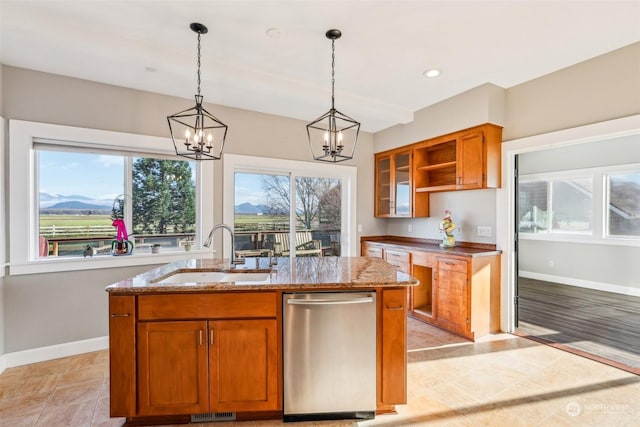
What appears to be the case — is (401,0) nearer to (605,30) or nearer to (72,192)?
(605,30)

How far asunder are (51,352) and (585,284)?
7.63 metres

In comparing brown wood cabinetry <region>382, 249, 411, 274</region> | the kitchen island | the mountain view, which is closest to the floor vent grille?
the kitchen island

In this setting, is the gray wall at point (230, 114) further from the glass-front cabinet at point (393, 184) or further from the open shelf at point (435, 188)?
the glass-front cabinet at point (393, 184)

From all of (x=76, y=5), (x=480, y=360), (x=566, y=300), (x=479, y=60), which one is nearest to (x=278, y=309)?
(x=480, y=360)

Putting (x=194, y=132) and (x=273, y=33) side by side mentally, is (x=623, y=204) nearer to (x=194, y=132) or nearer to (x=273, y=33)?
(x=273, y=33)

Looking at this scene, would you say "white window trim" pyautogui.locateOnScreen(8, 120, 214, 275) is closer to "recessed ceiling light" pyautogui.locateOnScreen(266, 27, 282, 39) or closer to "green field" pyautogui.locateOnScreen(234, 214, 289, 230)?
"green field" pyautogui.locateOnScreen(234, 214, 289, 230)

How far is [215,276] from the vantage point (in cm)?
240

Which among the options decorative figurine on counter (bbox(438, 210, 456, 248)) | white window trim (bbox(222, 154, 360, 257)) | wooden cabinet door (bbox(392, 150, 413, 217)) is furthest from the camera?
wooden cabinet door (bbox(392, 150, 413, 217))

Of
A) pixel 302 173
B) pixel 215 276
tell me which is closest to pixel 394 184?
pixel 302 173

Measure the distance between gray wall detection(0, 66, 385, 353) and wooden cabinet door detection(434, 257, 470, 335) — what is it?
2877 mm

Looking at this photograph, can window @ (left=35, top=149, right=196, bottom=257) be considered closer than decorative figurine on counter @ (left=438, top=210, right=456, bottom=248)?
Yes

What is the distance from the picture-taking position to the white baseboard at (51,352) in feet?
8.96

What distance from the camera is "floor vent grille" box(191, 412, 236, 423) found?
2001 millimetres

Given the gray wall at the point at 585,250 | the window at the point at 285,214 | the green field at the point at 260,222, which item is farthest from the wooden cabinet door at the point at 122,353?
the gray wall at the point at 585,250
